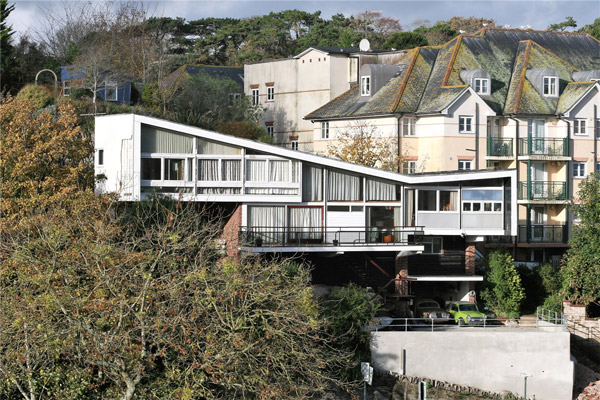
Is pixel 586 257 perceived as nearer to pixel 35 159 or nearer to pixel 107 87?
pixel 35 159

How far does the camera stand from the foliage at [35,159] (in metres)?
34.2

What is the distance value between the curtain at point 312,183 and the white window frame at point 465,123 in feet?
47.4

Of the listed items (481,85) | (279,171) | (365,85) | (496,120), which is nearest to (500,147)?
(496,120)

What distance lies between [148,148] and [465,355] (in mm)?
14388

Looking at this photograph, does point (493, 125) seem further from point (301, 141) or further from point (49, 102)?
point (49, 102)

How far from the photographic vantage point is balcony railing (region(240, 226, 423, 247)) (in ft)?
132

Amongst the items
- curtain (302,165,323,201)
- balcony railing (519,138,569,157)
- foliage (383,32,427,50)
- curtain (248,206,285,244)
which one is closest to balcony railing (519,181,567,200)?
balcony railing (519,138,569,157)

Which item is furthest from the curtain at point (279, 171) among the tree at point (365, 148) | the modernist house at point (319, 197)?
the tree at point (365, 148)

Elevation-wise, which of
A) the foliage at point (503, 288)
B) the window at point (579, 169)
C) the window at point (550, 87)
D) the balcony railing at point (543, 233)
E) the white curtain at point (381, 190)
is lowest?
the foliage at point (503, 288)

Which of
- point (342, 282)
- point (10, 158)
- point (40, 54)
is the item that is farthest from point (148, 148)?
point (40, 54)

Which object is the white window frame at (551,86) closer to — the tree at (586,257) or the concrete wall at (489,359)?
the tree at (586,257)

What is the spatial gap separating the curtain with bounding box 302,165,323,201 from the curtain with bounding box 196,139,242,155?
3.10 m

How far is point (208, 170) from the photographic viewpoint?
131ft

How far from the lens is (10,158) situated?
1389 inches
